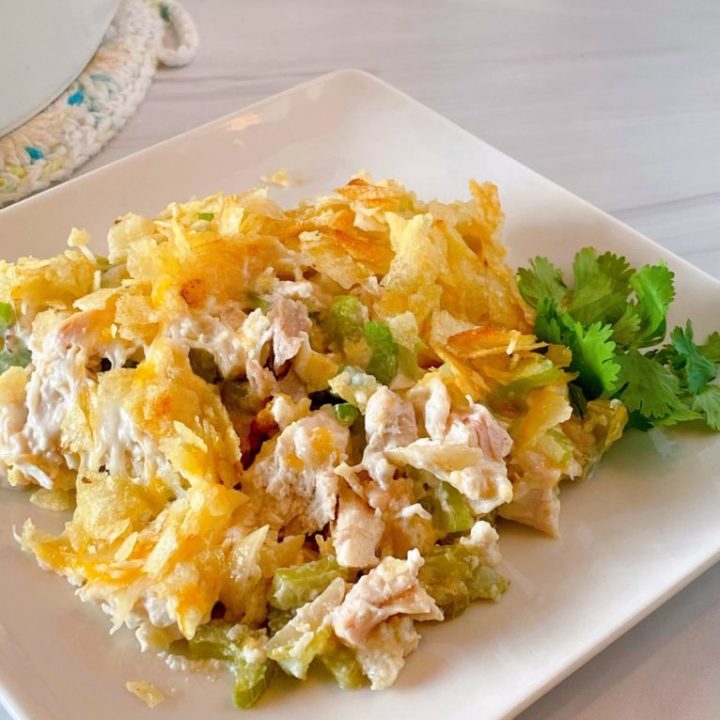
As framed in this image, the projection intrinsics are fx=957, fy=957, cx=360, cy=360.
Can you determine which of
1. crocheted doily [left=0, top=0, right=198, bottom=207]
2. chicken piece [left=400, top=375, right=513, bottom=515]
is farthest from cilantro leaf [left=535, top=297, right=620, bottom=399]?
crocheted doily [left=0, top=0, right=198, bottom=207]

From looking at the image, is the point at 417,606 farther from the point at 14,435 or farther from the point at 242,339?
the point at 14,435

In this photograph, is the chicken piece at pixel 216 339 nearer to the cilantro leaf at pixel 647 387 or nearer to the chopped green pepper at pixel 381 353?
the chopped green pepper at pixel 381 353

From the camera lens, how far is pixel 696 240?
233 cm

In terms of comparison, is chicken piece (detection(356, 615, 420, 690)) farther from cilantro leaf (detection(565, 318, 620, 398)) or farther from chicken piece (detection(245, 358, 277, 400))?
cilantro leaf (detection(565, 318, 620, 398))

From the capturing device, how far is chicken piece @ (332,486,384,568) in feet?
4.40

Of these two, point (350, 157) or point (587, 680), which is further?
point (350, 157)

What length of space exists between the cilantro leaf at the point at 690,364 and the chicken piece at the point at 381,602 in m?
0.62

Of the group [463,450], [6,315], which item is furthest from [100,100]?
[463,450]

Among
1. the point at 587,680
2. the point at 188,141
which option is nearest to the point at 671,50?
the point at 188,141

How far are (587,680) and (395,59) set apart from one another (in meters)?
2.31

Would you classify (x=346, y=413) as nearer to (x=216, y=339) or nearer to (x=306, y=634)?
(x=216, y=339)

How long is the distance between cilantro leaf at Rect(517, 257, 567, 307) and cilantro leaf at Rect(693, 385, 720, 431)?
0.30m

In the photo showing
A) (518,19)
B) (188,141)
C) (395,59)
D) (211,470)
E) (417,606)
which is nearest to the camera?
(417,606)

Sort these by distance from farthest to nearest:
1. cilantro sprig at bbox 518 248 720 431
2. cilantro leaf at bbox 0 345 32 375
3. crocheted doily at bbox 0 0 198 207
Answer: crocheted doily at bbox 0 0 198 207 < cilantro leaf at bbox 0 345 32 375 < cilantro sprig at bbox 518 248 720 431
